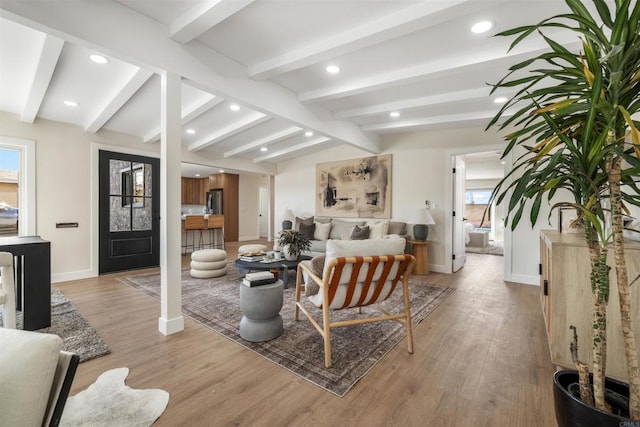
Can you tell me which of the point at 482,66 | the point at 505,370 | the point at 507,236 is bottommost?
the point at 505,370

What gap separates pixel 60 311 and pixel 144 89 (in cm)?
261

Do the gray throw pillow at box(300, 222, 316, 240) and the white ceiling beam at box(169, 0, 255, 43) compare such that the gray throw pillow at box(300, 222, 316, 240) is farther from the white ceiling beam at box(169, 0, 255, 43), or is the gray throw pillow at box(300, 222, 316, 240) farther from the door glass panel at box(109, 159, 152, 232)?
the white ceiling beam at box(169, 0, 255, 43)

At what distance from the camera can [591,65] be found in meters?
0.99

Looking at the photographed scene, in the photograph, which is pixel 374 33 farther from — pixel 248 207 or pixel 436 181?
pixel 248 207

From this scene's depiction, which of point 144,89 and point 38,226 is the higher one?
point 144,89

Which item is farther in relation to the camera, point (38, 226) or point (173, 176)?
point (38, 226)

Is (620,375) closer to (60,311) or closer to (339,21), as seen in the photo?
(339,21)

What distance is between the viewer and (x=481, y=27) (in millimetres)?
2275

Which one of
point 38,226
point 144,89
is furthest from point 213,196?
point 144,89

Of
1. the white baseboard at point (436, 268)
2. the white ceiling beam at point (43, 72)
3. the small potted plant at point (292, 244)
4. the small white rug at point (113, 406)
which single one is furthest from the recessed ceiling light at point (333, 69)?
the white baseboard at point (436, 268)

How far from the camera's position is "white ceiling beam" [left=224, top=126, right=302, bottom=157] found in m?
5.09

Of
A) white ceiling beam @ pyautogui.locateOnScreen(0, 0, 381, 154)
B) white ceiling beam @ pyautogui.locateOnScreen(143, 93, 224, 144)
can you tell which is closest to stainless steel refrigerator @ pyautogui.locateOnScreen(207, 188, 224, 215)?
white ceiling beam @ pyautogui.locateOnScreen(143, 93, 224, 144)

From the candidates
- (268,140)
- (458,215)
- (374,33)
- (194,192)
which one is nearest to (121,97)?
(268,140)

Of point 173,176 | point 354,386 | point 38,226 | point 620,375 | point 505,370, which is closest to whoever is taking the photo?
point 620,375
